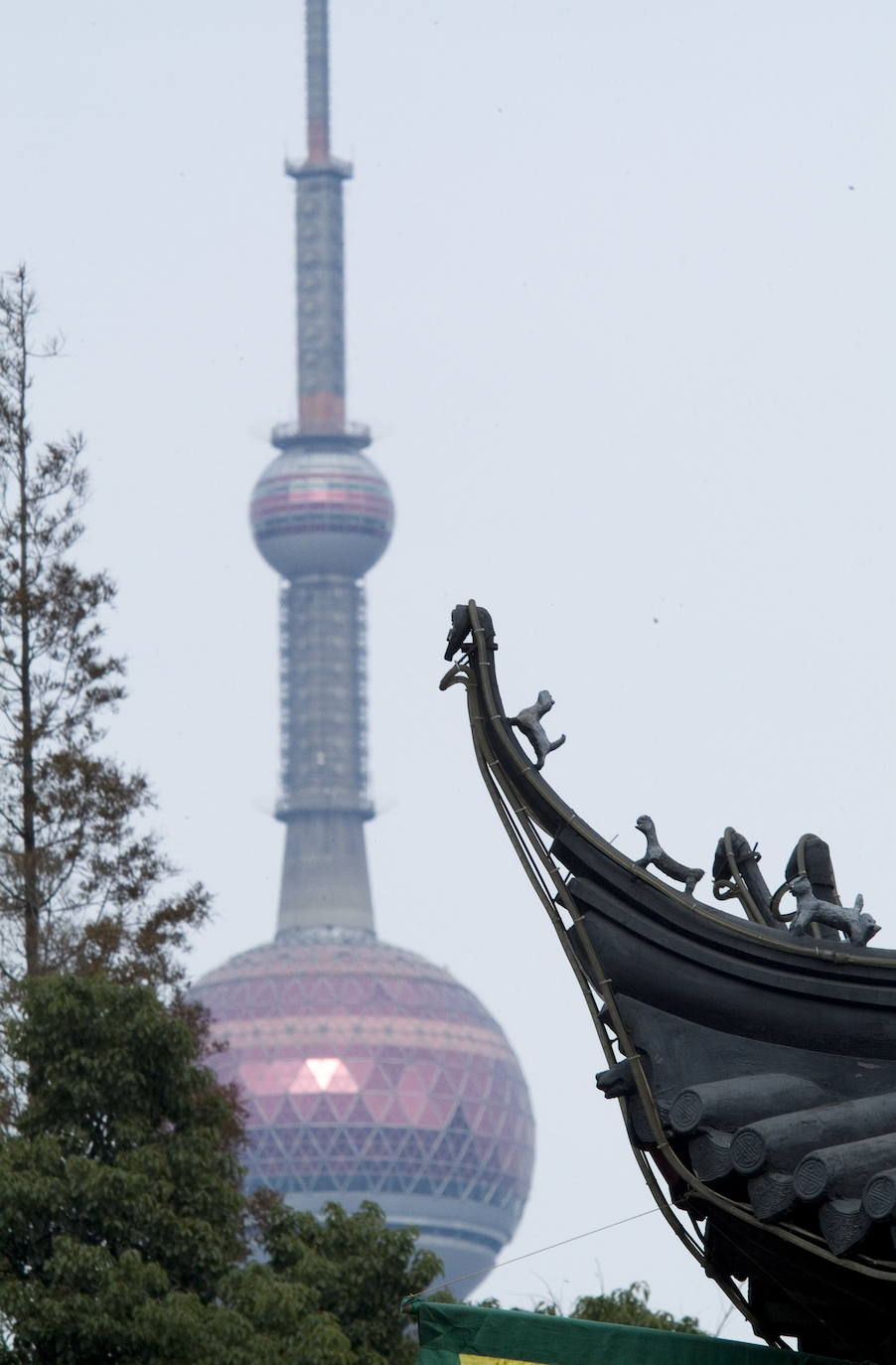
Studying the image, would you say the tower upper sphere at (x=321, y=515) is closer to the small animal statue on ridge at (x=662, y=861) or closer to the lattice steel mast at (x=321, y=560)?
the lattice steel mast at (x=321, y=560)

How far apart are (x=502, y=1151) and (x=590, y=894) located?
14841cm

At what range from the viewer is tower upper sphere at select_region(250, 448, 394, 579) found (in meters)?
171

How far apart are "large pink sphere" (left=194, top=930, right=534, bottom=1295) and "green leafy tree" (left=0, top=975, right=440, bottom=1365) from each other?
13376 centimetres

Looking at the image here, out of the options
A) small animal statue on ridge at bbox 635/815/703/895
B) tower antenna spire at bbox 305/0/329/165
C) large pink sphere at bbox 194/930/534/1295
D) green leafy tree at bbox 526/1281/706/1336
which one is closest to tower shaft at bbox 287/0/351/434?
tower antenna spire at bbox 305/0/329/165

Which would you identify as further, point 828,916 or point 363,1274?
point 363,1274

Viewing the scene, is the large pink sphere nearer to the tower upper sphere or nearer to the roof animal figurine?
the tower upper sphere

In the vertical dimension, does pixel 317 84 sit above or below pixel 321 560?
above

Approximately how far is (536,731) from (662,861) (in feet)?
2.53

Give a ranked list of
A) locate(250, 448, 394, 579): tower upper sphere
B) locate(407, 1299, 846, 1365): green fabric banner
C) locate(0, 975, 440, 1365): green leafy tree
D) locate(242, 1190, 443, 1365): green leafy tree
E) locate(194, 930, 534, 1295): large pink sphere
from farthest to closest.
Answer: locate(250, 448, 394, 579): tower upper sphere, locate(194, 930, 534, 1295): large pink sphere, locate(242, 1190, 443, 1365): green leafy tree, locate(0, 975, 440, 1365): green leafy tree, locate(407, 1299, 846, 1365): green fabric banner

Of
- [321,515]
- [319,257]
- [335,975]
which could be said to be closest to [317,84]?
[319,257]

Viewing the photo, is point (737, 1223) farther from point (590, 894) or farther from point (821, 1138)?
point (590, 894)

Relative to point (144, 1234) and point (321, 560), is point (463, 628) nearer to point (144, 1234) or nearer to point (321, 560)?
point (144, 1234)

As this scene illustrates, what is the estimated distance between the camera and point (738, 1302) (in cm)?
1142

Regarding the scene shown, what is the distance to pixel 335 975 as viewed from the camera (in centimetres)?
15875
